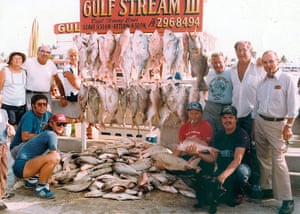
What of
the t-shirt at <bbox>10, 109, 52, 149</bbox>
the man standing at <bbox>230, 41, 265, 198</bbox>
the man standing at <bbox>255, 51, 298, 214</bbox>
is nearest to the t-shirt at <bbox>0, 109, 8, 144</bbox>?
the t-shirt at <bbox>10, 109, 52, 149</bbox>

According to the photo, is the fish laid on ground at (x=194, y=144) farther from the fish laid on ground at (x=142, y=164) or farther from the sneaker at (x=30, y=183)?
the sneaker at (x=30, y=183)

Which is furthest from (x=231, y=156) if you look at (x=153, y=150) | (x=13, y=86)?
(x=13, y=86)

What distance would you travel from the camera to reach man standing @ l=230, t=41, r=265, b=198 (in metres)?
4.43

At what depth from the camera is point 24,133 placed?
4.61 m

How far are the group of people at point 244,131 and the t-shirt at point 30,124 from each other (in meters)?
1.81

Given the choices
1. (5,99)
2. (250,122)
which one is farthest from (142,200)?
(5,99)

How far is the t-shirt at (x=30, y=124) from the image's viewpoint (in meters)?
4.59

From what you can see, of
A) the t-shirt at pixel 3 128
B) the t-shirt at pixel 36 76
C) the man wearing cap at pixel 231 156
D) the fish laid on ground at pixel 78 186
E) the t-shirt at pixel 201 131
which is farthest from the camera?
the t-shirt at pixel 36 76

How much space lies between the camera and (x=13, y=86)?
5.22m

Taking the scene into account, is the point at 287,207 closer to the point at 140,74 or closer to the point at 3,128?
the point at 140,74

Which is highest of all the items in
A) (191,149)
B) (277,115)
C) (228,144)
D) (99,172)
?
(277,115)

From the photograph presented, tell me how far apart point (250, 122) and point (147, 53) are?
1.94m

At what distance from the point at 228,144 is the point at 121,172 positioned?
1.61m

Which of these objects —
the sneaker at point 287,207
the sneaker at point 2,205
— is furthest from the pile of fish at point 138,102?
the sneaker at point 2,205
